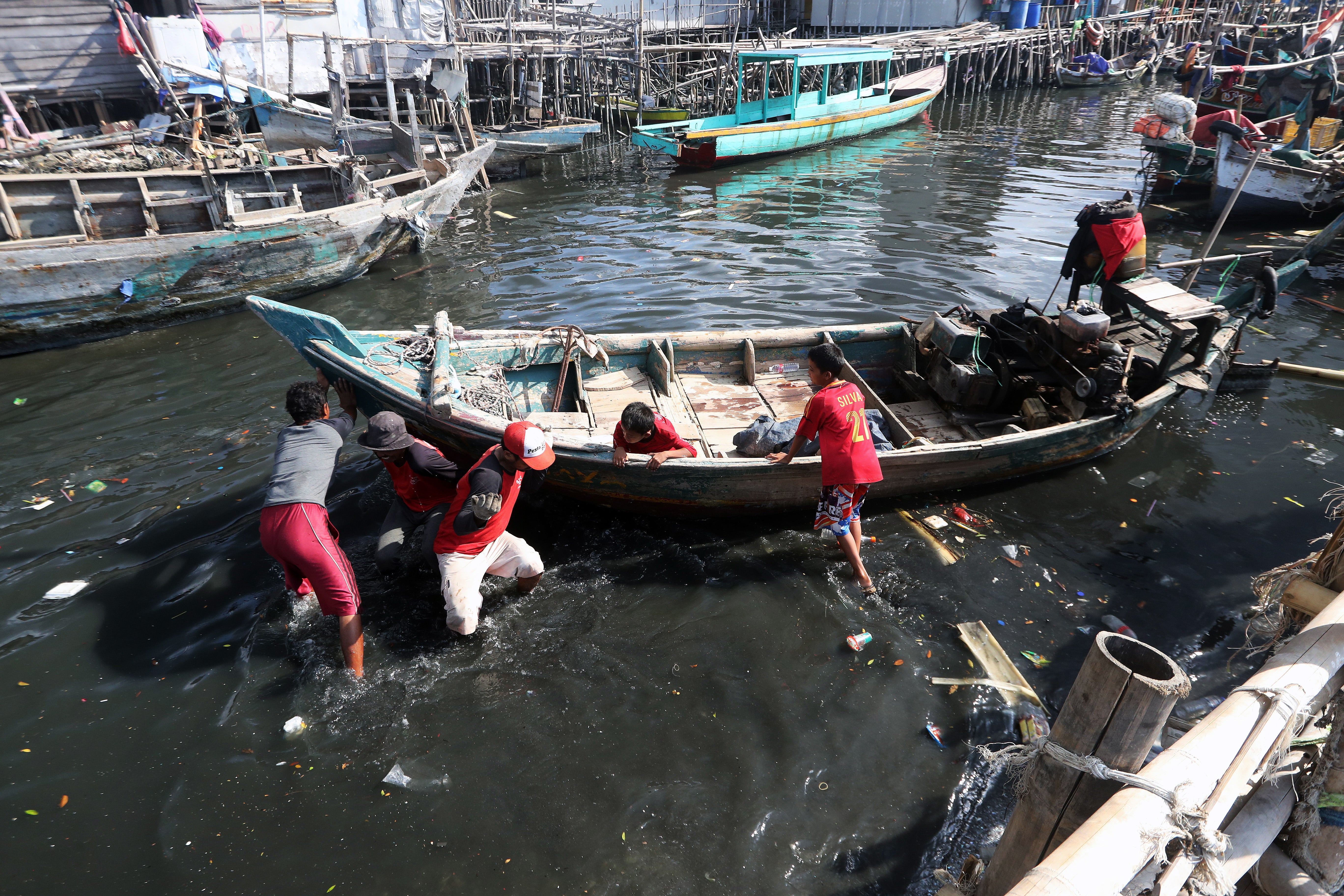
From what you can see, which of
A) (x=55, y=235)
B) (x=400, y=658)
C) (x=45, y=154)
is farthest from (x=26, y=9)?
(x=400, y=658)

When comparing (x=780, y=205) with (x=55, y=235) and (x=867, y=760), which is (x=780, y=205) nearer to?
(x=55, y=235)

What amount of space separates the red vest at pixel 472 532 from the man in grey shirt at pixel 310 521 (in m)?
0.64

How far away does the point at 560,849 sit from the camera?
144 inches

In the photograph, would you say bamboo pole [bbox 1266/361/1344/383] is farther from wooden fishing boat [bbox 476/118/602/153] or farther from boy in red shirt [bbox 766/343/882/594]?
wooden fishing boat [bbox 476/118/602/153]

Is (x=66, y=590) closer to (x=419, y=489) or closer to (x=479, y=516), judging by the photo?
(x=419, y=489)

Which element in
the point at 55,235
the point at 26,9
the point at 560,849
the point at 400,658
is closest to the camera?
the point at 560,849

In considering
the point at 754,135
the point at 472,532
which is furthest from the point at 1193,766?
the point at 754,135

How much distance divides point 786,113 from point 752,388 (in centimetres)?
1530

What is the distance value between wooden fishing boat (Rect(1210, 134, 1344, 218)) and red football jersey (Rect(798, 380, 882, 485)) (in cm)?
1102

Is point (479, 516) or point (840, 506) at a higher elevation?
point (479, 516)

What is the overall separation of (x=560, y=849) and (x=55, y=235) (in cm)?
1094

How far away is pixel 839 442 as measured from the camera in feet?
16.3

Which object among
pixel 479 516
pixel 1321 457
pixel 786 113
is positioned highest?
pixel 786 113

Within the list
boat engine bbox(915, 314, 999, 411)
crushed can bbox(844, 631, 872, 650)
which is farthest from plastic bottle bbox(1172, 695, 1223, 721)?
boat engine bbox(915, 314, 999, 411)
